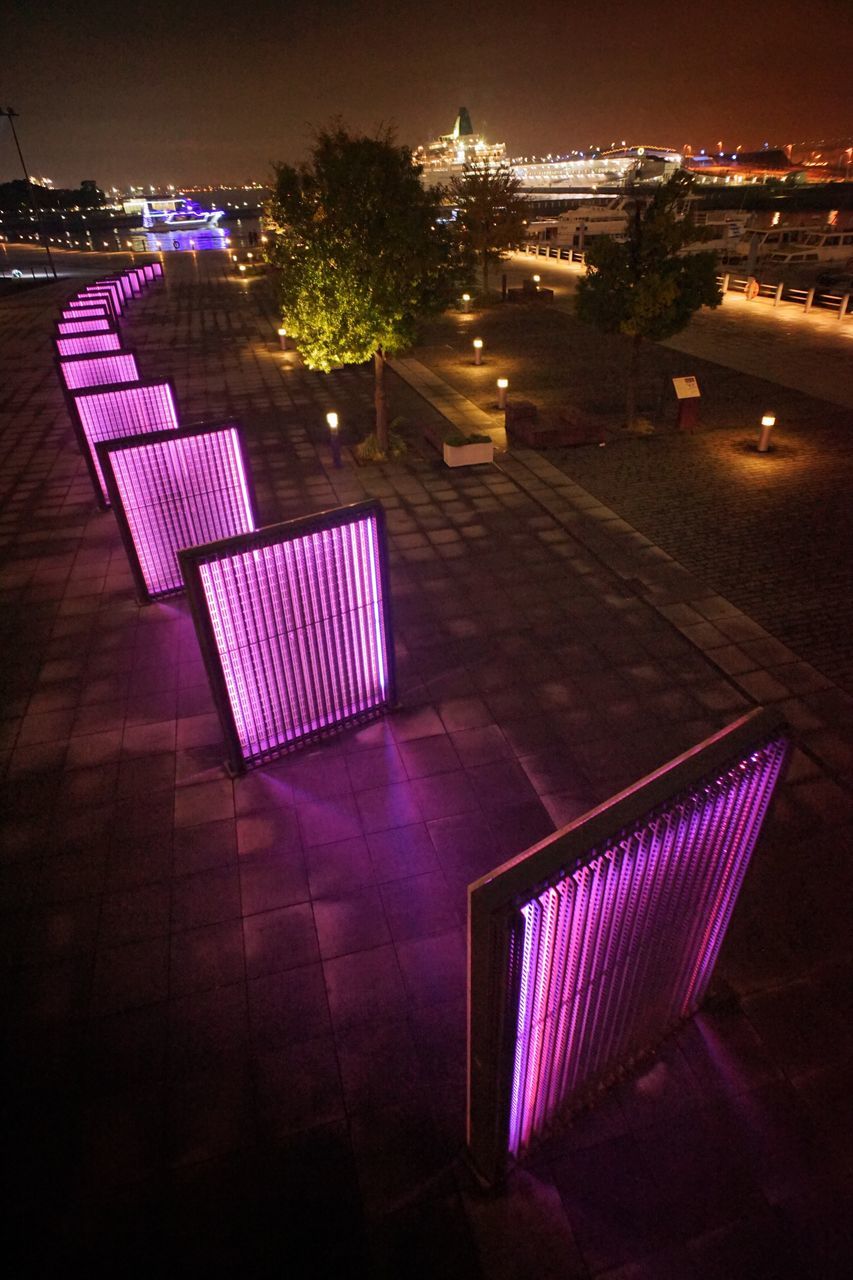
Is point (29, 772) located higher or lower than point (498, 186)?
lower

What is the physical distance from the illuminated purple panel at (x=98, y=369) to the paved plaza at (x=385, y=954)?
19.0 ft

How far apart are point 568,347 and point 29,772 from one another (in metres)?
24.0

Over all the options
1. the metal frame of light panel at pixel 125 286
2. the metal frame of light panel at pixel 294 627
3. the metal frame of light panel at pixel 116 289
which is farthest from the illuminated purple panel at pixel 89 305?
the metal frame of light panel at pixel 294 627

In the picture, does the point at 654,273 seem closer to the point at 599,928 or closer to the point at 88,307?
the point at 599,928

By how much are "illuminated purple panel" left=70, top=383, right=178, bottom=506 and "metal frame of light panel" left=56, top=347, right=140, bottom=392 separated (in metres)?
2.55

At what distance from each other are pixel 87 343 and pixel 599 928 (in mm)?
18184

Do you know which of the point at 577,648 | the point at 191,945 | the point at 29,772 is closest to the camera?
the point at 191,945

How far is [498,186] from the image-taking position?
33.8 m

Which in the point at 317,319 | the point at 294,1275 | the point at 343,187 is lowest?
the point at 294,1275

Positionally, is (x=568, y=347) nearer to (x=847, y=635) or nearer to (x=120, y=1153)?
(x=847, y=635)

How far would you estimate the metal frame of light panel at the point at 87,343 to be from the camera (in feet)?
53.1

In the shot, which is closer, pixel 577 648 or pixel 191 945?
pixel 191 945

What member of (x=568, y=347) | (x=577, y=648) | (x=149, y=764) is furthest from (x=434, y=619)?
(x=568, y=347)

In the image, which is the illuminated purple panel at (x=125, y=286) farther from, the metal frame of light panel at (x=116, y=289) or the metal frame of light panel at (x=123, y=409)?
the metal frame of light panel at (x=123, y=409)
